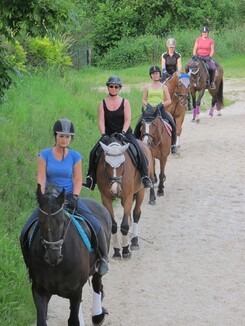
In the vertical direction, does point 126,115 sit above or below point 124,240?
above

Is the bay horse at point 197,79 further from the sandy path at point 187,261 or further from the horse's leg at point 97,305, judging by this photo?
the horse's leg at point 97,305

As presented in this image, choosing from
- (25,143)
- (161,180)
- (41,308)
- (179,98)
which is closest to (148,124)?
(161,180)

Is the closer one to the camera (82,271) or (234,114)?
(82,271)

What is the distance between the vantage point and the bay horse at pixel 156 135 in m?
12.9

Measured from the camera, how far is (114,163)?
32.1 feet

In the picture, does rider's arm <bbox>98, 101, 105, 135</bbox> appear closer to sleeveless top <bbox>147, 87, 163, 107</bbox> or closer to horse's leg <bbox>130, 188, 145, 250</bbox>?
horse's leg <bbox>130, 188, 145, 250</bbox>

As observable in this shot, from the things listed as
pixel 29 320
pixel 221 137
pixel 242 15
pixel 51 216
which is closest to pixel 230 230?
pixel 29 320

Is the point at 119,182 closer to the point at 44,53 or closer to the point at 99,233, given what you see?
the point at 99,233

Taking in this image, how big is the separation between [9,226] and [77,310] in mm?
3545

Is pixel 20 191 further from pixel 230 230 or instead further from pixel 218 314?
pixel 218 314

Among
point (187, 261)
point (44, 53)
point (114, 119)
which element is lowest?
point (187, 261)

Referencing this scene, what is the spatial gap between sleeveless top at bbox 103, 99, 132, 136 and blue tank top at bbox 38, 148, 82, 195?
3.33 meters

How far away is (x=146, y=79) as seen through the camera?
118ft

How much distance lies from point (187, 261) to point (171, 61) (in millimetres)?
9661
